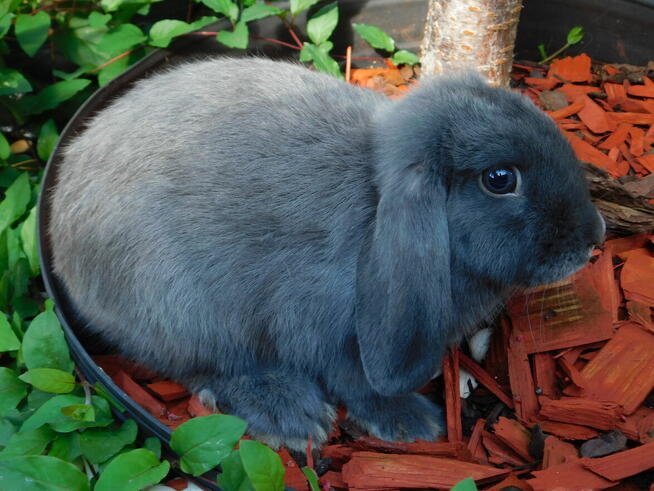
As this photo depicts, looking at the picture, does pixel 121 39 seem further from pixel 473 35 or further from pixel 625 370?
pixel 625 370

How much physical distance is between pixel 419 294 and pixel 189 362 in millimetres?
783

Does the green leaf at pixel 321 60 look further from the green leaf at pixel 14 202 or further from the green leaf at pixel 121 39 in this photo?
the green leaf at pixel 14 202

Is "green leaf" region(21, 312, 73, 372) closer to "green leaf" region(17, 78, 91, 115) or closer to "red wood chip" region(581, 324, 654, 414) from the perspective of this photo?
"green leaf" region(17, 78, 91, 115)

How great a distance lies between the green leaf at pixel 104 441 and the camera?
2.10m

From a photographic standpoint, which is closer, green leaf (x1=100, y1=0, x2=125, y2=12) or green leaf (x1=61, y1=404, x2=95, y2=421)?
green leaf (x1=61, y1=404, x2=95, y2=421)

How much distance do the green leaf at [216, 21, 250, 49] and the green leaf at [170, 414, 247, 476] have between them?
159 centimetres

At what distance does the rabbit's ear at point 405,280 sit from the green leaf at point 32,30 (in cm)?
179

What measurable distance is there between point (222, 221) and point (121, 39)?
4.59 feet

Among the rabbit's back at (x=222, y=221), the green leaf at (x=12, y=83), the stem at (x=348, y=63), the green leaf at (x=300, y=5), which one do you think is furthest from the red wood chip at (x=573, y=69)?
the green leaf at (x=12, y=83)

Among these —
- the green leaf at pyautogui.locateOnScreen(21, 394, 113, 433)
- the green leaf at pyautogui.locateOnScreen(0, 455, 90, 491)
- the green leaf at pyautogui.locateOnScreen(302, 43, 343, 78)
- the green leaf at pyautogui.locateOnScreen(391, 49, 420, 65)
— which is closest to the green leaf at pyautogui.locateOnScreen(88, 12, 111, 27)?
the green leaf at pyautogui.locateOnScreen(302, 43, 343, 78)

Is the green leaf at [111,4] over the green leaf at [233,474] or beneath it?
over

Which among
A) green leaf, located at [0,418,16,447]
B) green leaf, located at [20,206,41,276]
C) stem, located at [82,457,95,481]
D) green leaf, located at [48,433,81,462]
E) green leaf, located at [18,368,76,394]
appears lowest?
stem, located at [82,457,95,481]

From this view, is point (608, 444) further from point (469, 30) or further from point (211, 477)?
point (469, 30)

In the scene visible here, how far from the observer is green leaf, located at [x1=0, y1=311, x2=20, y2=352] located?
2250mm
